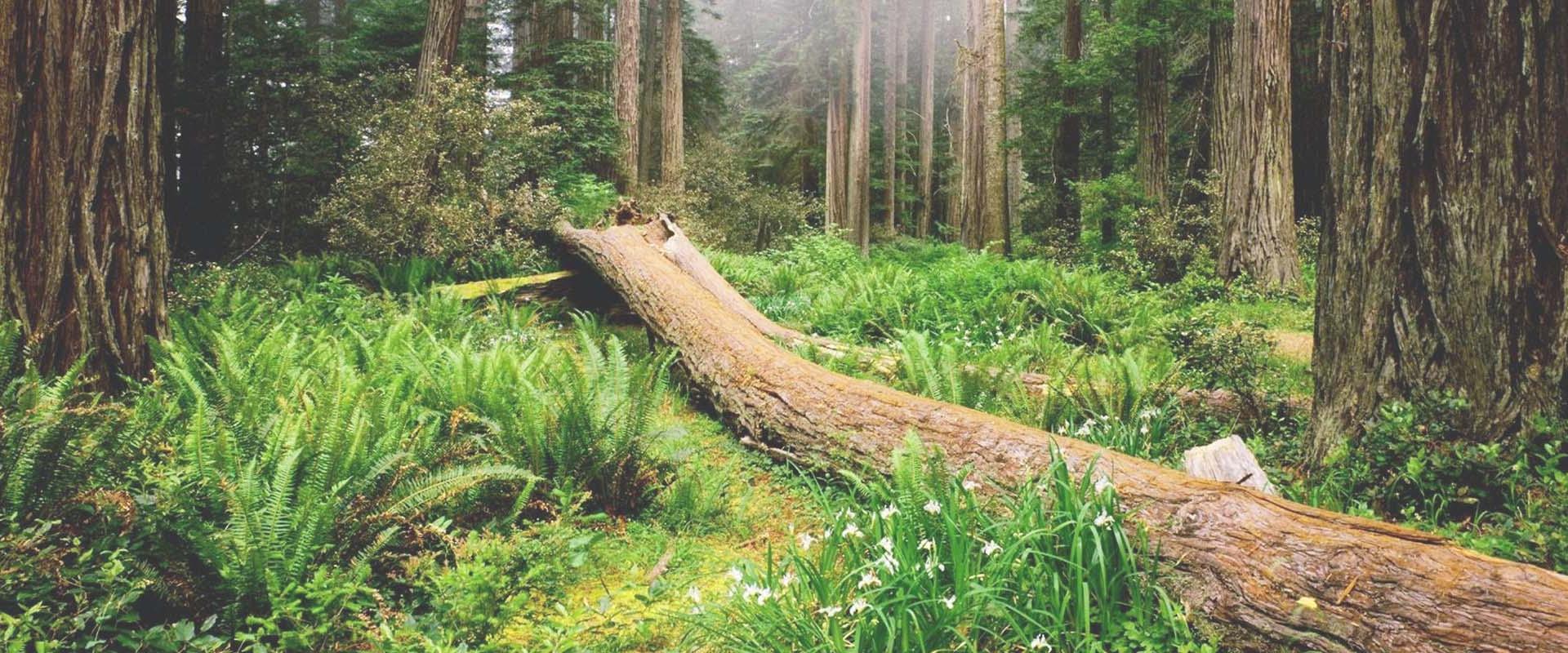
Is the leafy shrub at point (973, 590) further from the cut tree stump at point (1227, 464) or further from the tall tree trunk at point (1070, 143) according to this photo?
the tall tree trunk at point (1070, 143)

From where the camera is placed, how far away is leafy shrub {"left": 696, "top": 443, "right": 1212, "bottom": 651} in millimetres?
A: 2301

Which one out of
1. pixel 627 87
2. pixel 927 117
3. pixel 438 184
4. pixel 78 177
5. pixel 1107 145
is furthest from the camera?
pixel 927 117

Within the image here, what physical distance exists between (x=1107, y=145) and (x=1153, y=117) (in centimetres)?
293

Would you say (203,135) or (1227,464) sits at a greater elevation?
(203,135)

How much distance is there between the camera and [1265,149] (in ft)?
31.9

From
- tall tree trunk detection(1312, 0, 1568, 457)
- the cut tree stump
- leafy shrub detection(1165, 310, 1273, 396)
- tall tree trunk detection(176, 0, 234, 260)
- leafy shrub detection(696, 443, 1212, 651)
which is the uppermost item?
tall tree trunk detection(176, 0, 234, 260)

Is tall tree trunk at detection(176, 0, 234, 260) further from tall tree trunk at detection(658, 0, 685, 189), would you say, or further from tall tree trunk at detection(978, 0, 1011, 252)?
tall tree trunk at detection(978, 0, 1011, 252)

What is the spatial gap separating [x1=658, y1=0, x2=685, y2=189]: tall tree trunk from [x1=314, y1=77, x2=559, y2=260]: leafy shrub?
7.46 metres

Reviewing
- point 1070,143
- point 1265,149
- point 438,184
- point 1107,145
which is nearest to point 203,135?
point 438,184

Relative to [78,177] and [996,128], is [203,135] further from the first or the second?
[996,128]

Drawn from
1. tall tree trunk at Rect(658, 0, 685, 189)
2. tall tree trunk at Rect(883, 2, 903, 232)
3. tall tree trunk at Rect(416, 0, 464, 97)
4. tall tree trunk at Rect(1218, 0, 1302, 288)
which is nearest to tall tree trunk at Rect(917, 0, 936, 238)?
tall tree trunk at Rect(883, 2, 903, 232)

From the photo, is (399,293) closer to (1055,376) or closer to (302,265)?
(302,265)

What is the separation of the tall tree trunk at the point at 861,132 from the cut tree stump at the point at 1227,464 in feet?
64.8

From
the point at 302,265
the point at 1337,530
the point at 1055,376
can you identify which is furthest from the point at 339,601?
the point at 302,265
